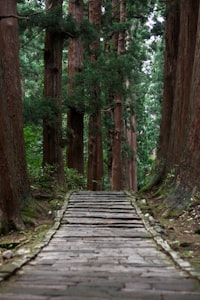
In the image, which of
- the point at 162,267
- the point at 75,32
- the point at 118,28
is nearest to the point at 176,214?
the point at 162,267

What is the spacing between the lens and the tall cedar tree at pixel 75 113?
19.1 metres

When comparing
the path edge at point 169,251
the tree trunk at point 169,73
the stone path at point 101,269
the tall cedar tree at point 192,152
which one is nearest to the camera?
the stone path at point 101,269

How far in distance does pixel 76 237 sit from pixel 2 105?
2.73 metres

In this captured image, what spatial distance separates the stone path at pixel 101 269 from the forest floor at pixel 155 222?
34 cm

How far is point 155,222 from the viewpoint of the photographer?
9812 mm

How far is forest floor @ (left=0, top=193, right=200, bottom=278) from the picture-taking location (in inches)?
282

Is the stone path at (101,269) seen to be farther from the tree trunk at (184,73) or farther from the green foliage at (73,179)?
the green foliage at (73,179)

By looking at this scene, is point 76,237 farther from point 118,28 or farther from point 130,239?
point 118,28

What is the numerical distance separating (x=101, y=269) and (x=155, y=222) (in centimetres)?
438

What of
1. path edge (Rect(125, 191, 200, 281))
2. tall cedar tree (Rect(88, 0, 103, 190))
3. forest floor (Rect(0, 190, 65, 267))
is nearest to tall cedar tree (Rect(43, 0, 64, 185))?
forest floor (Rect(0, 190, 65, 267))

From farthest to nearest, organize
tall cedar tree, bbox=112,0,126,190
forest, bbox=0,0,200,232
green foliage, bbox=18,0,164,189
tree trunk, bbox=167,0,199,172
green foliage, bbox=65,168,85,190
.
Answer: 1. tall cedar tree, bbox=112,0,126,190
2. green foliage, bbox=65,168,85,190
3. green foliage, bbox=18,0,164,189
4. tree trunk, bbox=167,0,199,172
5. forest, bbox=0,0,200,232

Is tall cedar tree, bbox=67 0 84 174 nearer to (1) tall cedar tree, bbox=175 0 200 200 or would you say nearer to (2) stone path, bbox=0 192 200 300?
(1) tall cedar tree, bbox=175 0 200 200

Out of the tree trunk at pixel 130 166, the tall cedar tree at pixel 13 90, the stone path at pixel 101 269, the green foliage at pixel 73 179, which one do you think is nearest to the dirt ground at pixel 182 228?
the stone path at pixel 101 269

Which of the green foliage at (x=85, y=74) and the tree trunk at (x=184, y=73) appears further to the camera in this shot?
the green foliage at (x=85, y=74)
